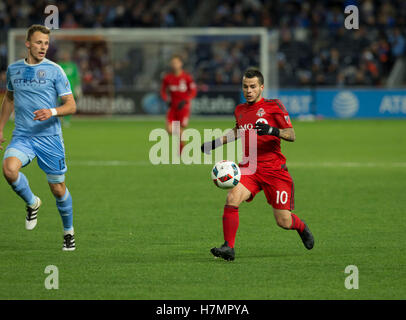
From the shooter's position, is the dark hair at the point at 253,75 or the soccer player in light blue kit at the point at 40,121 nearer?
the dark hair at the point at 253,75

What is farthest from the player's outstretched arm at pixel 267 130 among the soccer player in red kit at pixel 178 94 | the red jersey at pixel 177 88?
the red jersey at pixel 177 88

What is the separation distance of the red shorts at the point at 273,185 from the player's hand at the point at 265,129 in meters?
0.61

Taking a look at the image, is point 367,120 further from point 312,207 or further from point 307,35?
point 312,207

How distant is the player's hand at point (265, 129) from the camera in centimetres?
738

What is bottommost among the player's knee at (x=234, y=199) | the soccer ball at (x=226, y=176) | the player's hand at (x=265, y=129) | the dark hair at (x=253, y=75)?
the player's knee at (x=234, y=199)

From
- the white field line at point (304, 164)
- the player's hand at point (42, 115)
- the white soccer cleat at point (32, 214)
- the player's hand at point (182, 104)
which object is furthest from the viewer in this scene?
the player's hand at point (182, 104)

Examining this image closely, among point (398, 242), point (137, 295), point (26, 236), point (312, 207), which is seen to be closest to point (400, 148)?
point (312, 207)

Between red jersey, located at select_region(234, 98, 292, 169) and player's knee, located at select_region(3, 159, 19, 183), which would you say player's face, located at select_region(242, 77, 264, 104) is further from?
player's knee, located at select_region(3, 159, 19, 183)

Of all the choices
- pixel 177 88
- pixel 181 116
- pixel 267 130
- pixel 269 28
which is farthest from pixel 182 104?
pixel 269 28

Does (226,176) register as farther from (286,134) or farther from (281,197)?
(286,134)

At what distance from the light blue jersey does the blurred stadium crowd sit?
72.3ft

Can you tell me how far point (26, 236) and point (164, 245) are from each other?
1666 mm

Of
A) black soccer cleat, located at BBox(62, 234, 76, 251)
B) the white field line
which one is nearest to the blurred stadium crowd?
the white field line

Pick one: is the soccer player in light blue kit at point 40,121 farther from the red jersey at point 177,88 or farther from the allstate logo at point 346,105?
the allstate logo at point 346,105
